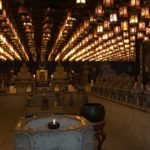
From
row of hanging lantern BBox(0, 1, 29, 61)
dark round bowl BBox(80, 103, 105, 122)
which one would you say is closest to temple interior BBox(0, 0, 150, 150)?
dark round bowl BBox(80, 103, 105, 122)

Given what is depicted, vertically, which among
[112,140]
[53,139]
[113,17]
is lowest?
[112,140]

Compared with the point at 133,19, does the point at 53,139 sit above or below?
below

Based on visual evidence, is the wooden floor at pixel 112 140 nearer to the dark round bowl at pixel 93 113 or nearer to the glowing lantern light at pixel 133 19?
the dark round bowl at pixel 93 113

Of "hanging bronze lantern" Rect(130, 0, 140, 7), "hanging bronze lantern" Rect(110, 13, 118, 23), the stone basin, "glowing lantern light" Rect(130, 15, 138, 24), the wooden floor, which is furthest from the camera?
"hanging bronze lantern" Rect(110, 13, 118, 23)

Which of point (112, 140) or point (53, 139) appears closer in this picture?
point (53, 139)

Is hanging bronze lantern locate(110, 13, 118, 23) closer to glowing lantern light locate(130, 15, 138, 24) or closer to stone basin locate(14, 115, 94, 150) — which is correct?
glowing lantern light locate(130, 15, 138, 24)

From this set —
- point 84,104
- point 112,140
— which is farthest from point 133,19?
point 84,104

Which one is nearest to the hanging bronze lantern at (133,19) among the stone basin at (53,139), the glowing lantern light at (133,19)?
the glowing lantern light at (133,19)

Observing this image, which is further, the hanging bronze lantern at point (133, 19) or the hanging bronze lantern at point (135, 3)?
the hanging bronze lantern at point (133, 19)

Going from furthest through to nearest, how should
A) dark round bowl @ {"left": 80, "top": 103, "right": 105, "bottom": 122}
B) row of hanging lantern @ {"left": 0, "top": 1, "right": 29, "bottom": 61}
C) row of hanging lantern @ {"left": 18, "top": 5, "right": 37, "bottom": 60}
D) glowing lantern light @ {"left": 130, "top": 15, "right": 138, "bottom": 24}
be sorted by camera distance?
row of hanging lantern @ {"left": 0, "top": 1, "right": 29, "bottom": 61} < glowing lantern light @ {"left": 130, "top": 15, "right": 138, "bottom": 24} < row of hanging lantern @ {"left": 18, "top": 5, "right": 37, "bottom": 60} < dark round bowl @ {"left": 80, "top": 103, "right": 105, "bottom": 122}

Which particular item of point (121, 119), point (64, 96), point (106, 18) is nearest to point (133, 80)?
point (121, 119)

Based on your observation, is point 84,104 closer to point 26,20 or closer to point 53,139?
point 53,139

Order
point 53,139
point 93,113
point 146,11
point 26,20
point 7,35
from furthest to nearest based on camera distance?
1. point 7,35
2. point 26,20
3. point 146,11
4. point 93,113
5. point 53,139

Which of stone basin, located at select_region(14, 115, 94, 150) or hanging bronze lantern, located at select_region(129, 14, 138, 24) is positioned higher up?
hanging bronze lantern, located at select_region(129, 14, 138, 24)
